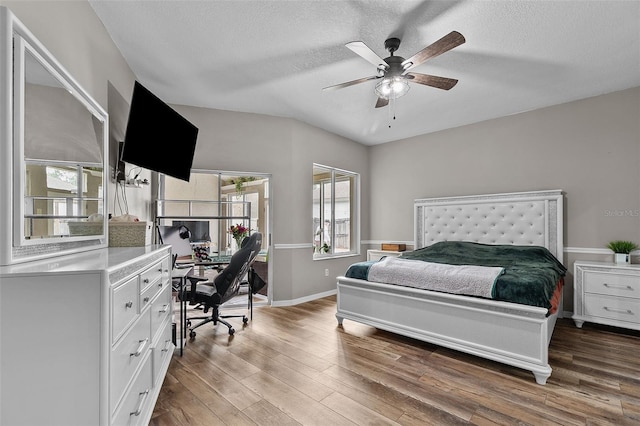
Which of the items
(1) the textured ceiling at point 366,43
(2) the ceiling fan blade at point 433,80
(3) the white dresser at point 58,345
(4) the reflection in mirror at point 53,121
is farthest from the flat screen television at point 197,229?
(2) the ceiling fan blade at point 433,80

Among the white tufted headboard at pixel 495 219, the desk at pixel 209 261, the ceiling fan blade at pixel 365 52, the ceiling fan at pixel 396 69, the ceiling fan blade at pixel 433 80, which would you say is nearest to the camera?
the ceiling fan blade at pixel 365 52

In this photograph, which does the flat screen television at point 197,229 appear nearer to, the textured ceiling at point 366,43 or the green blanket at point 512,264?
the textured ceiling at point 366,43

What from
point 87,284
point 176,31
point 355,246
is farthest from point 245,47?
point 355,246

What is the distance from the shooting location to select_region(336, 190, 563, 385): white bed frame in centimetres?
235

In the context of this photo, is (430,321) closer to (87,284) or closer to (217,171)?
(87,284)

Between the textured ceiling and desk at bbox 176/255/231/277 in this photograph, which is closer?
the textured ceiling

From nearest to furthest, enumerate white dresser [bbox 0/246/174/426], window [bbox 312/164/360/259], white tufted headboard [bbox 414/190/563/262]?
white dresser [bbox 0/246/174/426]
white tufted headboard [bbox 414/190/563/262]
window [bbox 312/164/360/259]

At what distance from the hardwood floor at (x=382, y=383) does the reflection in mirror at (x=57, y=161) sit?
128 centimetres

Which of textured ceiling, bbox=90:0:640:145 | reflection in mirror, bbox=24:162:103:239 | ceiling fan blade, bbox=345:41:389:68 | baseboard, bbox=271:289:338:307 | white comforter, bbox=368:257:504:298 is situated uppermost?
textured ceiling, bbox=90:0:640:145

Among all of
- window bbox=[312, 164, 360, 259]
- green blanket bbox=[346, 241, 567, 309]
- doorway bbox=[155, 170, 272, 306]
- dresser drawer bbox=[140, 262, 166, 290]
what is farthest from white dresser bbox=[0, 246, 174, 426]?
window bbox=[312, 164, 360, 259]

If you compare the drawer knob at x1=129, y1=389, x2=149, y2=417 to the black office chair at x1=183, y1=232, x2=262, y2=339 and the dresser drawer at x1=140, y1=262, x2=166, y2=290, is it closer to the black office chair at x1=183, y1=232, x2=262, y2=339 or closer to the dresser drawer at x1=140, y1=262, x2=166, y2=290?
the dresser drawer at x1=140, y1=262, x2=166, y2=290

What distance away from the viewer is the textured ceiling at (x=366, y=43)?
2.22m

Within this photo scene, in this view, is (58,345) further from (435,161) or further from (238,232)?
(435,161)

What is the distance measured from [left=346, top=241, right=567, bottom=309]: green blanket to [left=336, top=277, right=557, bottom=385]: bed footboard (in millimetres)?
91
